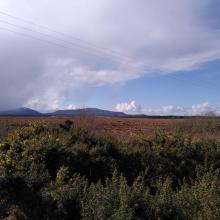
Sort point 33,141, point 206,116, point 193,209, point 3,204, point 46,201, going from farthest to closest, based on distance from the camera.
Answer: point 206,116
point 33,141
point 3,204
point 46,201
point 193,209

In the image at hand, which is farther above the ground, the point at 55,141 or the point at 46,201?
the point at 55,141

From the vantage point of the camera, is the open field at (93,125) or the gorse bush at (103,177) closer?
the gorse bush at (103,177)

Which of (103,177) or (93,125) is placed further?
(93,125)

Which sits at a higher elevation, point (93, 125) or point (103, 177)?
point (93, 125)

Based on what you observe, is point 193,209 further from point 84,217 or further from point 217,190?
point 84,217

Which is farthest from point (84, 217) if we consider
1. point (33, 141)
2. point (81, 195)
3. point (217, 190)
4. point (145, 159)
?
point (145, 159)

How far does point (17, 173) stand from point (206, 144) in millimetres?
9750

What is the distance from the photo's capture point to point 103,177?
14.0 meters

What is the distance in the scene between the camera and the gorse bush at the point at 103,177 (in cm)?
802

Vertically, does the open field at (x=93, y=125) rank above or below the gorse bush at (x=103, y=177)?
above

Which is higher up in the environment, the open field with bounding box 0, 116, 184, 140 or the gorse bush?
the open field with bounding box 0, 116, 184, 140

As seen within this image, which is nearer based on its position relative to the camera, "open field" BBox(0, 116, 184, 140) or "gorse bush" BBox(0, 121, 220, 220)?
"gorse bush" BBox(0, 121, 220, 220)

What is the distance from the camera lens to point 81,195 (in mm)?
8859

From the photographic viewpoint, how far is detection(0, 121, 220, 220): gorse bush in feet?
26.3
